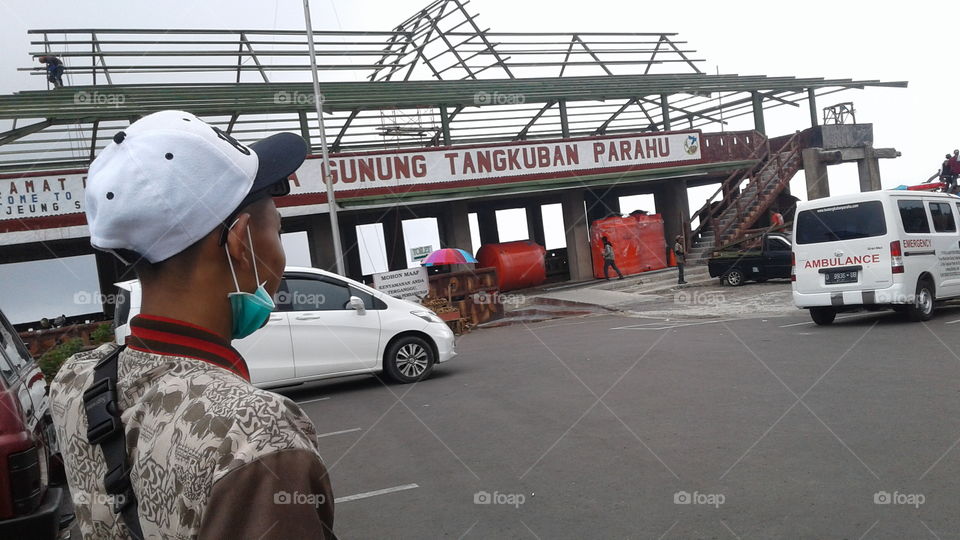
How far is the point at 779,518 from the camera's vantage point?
4.56 meters

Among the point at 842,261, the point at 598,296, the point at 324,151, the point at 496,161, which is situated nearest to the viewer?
the point at 842,261

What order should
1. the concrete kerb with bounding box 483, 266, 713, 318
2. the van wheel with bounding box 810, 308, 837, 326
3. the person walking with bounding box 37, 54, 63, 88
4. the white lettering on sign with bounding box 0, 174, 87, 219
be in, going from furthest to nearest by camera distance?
the person walking with bounding box 37, 54, 63, 88
the concrete kerb with bounding box 483, 266, 713, 318
the white lettering on sign with bounding box 0, 174, 87, 219
the van wheel with bounding box 810, 308, 837, 326

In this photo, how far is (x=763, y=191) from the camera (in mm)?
30516

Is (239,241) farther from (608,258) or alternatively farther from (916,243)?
(608,258)

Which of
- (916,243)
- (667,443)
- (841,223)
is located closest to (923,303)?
(916,243)

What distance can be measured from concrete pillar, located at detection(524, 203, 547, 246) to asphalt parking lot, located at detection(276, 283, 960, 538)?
24571 millimetres

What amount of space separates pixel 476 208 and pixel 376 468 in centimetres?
2833

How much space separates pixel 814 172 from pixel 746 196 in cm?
277

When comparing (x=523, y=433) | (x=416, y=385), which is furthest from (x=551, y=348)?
(x=523, y=433)

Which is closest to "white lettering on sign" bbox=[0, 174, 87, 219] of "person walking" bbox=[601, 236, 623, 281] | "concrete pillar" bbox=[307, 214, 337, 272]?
"concrete pillar" bbox=[307, 214, 337, 272]

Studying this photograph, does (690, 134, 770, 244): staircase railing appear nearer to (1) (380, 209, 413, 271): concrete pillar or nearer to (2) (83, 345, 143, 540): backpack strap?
(1) (380, 209, 413, 271): concrete pillar

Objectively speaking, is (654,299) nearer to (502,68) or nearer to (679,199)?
(679,199)

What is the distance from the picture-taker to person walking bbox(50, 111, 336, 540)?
1.20m

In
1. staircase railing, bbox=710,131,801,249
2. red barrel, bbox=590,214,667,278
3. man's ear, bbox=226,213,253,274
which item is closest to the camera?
man's ear, bbox=226,213,253,274
